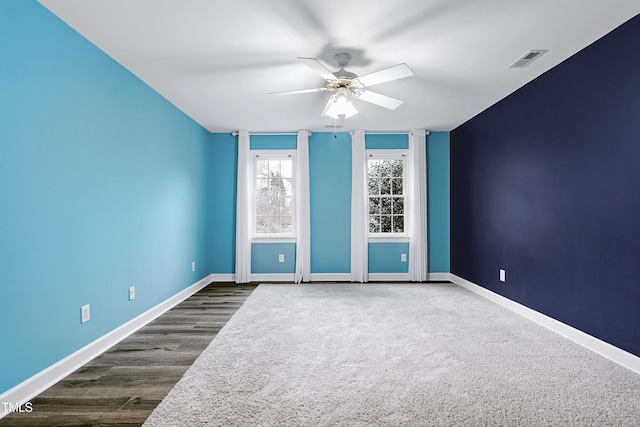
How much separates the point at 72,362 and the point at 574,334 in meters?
4.06

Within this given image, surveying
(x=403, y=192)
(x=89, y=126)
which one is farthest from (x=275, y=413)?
(x=403, y=192)

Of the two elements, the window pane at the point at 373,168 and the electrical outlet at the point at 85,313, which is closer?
the electrical outlet at the point at 85,313

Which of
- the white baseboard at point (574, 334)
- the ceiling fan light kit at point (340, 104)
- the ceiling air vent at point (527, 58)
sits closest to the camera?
the white baseboard at point (574, 334)

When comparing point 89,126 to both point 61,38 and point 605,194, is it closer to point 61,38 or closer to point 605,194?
point 61,38

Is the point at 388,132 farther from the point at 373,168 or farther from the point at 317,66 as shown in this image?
the point at 317,66

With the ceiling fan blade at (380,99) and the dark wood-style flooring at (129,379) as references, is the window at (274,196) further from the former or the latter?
the ceiling fan blade at (380,99)

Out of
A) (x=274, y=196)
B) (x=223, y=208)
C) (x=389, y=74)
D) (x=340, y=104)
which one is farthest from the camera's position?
(x=274, y=196)

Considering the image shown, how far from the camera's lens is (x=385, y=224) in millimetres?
5629

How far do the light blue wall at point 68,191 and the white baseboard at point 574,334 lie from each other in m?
4.04

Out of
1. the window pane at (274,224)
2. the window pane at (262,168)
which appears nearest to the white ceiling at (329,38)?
the window pane at (262,168)

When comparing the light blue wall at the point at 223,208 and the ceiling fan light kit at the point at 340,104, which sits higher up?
the ceiling fan light kit at the point at 340,104

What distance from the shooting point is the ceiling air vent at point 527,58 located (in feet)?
9.20

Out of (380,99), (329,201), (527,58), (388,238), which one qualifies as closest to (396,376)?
(380,99)

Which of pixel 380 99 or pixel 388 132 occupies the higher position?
pixel 388 132
